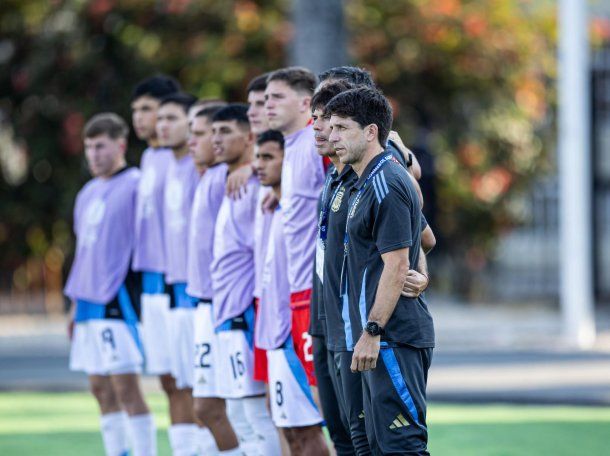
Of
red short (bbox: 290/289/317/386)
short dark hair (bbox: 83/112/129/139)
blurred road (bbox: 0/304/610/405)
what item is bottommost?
blurred road (bbox: 0/304/610/405)

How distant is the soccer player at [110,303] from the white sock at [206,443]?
0.62m

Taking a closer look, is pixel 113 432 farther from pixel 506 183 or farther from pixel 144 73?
pixel 506 183

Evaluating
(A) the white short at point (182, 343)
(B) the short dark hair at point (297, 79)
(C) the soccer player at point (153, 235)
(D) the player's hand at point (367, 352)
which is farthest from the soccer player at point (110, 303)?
(D) the player's hand at point (367, 352)

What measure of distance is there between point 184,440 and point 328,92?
3557 millimetres

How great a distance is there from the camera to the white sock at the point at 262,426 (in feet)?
29.2

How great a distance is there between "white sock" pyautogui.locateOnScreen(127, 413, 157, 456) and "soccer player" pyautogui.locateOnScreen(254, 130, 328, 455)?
199 centimetres

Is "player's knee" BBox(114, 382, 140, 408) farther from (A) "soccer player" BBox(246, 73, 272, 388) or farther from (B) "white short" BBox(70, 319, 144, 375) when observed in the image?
(A) "soccer player" BBox(246, 73, 272, 388)

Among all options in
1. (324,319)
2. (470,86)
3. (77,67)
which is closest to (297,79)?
(324,319)

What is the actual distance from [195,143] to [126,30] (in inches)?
608

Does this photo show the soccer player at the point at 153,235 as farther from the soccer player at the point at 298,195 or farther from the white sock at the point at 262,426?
the soccer player at the point at 298,195

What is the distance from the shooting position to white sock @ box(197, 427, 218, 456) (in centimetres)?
972

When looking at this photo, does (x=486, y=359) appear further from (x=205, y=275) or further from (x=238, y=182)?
(x=238, y=182)

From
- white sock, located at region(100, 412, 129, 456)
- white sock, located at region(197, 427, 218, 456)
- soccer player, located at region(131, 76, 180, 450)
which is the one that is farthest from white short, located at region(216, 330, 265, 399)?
white sock, located at region(100, 412, 129, 456)

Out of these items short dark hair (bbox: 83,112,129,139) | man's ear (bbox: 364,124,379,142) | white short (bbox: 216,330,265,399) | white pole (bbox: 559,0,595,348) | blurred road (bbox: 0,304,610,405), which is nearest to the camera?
man's ear (bbox: 364,124,379,142)
